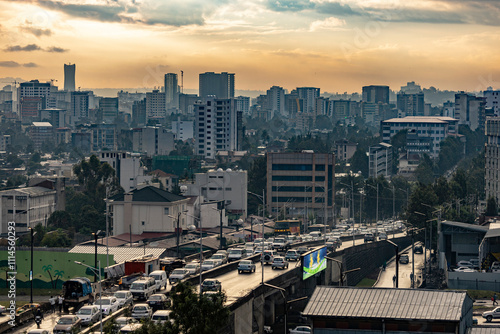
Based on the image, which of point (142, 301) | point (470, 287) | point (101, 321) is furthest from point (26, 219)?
point (101, 321)

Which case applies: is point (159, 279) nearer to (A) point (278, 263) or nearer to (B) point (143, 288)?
(B) point (143, 288)

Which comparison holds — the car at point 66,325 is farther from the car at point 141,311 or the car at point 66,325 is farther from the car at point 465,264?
the car at point 465,264

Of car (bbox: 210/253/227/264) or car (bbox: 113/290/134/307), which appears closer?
car (bbox: 113/290/134/307)

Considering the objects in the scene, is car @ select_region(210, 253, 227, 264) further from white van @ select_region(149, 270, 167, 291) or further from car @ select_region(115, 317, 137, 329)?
car @ select_region(115, 317, 137, 329)

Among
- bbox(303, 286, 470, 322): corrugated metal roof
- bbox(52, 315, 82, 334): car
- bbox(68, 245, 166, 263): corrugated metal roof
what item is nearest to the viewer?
bbox(303, 286, 470, 322): corrugated metal roof

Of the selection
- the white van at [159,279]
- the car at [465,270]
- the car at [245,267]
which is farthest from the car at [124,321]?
the car at [465,270]

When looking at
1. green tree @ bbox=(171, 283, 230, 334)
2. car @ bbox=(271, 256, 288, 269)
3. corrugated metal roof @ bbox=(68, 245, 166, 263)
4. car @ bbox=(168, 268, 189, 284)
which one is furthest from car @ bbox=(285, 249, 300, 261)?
green tree @ bbox=(171, 283, 230, 334)
